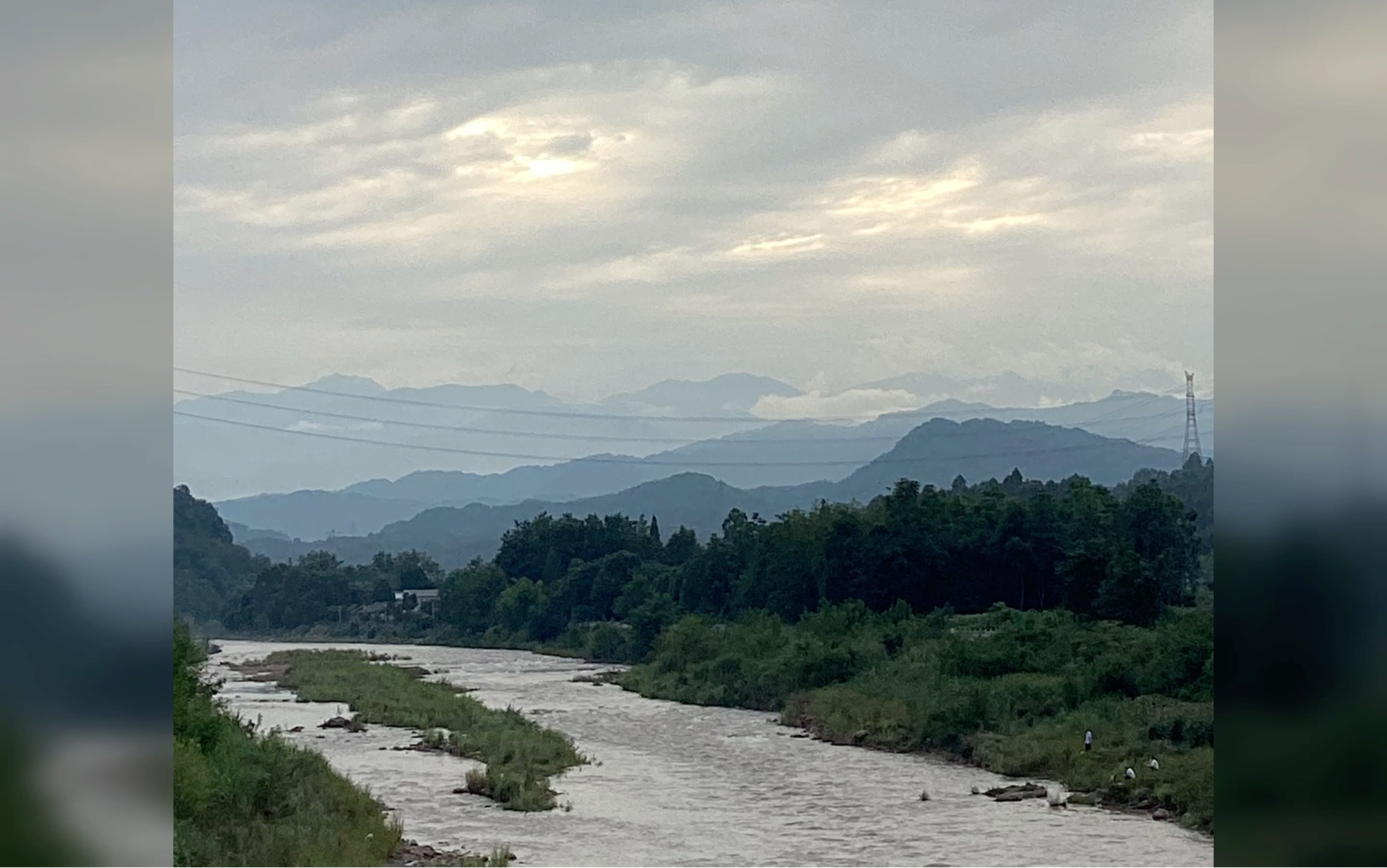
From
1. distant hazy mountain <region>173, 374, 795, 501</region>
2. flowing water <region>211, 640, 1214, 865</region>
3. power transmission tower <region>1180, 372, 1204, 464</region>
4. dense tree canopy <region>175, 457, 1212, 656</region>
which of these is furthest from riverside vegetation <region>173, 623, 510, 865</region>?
power transmission tower <region>1180, 372, 1204, 464</region>

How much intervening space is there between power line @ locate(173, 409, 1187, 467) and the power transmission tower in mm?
1136

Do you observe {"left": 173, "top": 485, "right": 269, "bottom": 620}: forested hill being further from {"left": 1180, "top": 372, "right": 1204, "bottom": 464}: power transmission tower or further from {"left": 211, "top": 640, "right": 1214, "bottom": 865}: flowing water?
{"left": 1180, "top": 372, "right": 1204, "bottom": 464}: power transmission tower

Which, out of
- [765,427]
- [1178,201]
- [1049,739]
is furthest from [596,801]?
[765,427]

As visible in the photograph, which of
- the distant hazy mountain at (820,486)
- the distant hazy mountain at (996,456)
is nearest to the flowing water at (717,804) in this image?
the distant hazy mountain at (820,486)

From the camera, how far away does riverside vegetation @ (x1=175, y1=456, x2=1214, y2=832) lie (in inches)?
408

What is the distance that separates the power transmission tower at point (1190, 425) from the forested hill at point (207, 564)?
11678mm

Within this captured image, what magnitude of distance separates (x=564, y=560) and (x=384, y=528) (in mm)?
4704

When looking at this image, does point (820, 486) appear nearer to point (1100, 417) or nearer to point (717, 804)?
point (1100, 417)

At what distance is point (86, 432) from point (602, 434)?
14.7 m

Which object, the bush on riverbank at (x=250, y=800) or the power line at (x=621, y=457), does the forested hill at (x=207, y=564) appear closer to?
the power line at (x=621, y=457)

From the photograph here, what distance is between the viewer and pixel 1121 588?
12.3m

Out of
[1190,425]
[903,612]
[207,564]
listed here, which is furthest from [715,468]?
[207,564]

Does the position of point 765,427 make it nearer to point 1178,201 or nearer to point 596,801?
point 1178,201

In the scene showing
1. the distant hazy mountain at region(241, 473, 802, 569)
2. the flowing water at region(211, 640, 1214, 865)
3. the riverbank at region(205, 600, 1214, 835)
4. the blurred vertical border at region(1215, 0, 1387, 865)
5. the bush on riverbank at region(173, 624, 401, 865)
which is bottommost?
the flowing water at region(211, 640, 1214, 865)
